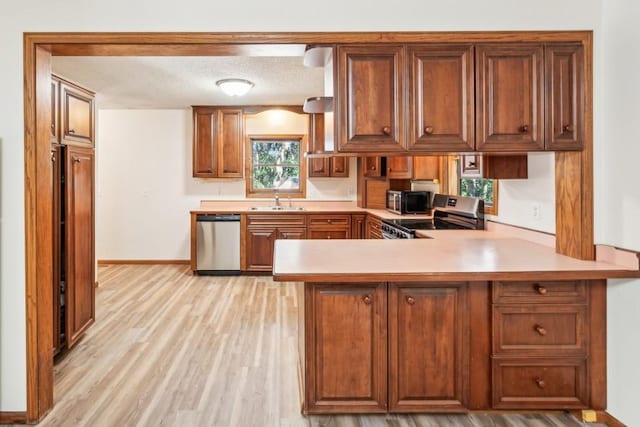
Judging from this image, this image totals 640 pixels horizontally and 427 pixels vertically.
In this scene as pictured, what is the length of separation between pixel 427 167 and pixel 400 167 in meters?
0.37

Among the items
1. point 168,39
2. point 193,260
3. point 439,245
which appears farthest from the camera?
point 193,260

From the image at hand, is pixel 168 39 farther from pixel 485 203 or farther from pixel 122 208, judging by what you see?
pixel 122 208

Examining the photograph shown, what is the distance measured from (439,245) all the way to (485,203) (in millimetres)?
1131

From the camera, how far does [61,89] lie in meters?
2.96

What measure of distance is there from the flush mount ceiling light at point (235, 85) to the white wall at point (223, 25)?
8.49 feet

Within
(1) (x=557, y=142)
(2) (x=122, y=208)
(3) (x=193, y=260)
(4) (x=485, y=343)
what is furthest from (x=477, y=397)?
(2) (x=122, y=208)

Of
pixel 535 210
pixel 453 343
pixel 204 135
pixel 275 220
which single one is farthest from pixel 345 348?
pixel 204 135

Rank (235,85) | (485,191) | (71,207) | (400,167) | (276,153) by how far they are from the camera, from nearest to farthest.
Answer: (71,207), (485,191), (235,85), (400,167), (276,153)

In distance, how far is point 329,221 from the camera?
602cm

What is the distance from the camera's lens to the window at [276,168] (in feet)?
21.6

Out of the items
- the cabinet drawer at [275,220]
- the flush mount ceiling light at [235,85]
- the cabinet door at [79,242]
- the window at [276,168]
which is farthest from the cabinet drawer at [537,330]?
the window at [276,168]

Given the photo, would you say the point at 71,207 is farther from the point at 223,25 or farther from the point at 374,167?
the point at 374,167

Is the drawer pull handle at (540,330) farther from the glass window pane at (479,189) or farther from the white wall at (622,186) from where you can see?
the glass window pane at (479,189)

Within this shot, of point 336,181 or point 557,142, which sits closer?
point 557,142
